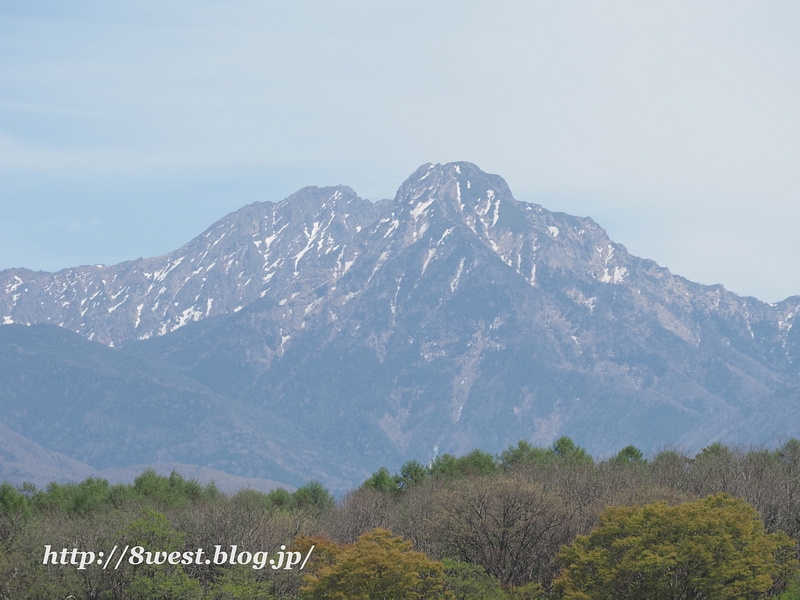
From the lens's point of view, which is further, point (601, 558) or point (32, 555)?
point (32, 555)

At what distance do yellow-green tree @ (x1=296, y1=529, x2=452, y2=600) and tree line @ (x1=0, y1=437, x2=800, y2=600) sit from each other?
0.36 feet

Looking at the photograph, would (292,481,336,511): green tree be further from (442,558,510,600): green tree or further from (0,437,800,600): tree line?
(442,558,510,600): green tree

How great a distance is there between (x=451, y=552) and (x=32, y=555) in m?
36.2

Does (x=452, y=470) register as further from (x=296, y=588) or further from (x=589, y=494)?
(x=296, y=588)

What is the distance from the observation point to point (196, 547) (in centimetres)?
8844

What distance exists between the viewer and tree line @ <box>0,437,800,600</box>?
7400 cm

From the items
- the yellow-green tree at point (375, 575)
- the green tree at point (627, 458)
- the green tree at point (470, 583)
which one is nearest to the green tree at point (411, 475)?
the green tree at point (627, 458)

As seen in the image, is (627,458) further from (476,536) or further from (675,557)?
(675,557)

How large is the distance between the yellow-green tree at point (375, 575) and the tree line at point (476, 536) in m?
0.11

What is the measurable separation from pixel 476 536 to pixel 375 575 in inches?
885

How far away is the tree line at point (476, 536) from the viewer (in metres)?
74.0

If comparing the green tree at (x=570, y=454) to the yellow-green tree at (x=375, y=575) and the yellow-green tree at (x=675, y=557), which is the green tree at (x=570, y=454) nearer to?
the yellow-green tree at (x=675, y=557)

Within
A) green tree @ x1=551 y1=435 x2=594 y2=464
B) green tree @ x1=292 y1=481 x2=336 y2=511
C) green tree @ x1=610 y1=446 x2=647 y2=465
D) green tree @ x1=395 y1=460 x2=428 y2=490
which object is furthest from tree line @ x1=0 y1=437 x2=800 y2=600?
green tree @ x1=395 y1=460 x2=428 y2=490

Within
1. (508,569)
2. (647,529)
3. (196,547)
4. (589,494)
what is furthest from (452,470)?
(647,529)
